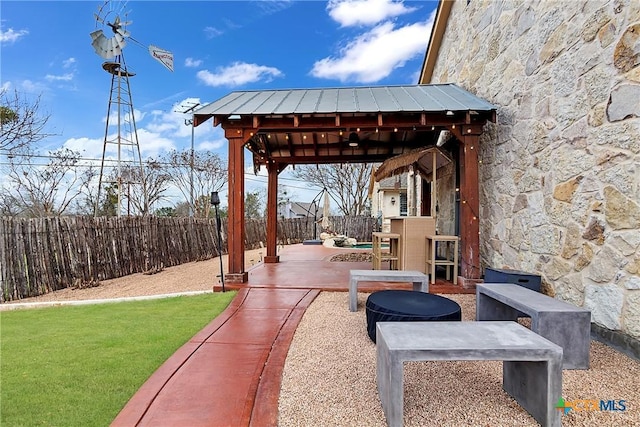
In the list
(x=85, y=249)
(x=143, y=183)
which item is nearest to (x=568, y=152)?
(x=85, y=249)

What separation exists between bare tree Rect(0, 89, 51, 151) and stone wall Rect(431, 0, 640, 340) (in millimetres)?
10728

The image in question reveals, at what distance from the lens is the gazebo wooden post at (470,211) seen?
5.12m

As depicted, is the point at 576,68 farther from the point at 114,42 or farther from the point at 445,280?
the point at 114,42

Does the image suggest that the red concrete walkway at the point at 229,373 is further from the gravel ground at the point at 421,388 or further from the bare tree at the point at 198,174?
the bare tree at the point at 198,174

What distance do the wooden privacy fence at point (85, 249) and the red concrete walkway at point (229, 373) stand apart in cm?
434

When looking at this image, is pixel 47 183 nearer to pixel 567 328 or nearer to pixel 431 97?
pixel 431 97

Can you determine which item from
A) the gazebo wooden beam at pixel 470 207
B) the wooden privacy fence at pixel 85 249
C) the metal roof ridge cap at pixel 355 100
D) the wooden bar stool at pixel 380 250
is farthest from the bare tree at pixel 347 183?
the gazebo wooden beam at pixel 470 207

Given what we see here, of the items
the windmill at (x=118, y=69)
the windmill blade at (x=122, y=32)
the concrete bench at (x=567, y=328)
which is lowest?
the concrete bench at (x=567, y=328)

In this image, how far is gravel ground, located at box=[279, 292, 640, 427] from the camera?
2.01 metres

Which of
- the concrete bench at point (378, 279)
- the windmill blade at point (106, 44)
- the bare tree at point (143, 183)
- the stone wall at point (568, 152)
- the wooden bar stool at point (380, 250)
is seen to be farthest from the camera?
the bare tree at point (143, 183)

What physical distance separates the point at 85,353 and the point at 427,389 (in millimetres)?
2847

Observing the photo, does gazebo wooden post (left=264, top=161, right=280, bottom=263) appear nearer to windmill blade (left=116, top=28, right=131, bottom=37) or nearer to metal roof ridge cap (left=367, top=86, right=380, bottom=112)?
metal roof ridge cap (left=367, top=86, right=380, bottom=112)

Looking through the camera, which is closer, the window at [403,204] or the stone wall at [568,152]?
the stone wall at [568,152]

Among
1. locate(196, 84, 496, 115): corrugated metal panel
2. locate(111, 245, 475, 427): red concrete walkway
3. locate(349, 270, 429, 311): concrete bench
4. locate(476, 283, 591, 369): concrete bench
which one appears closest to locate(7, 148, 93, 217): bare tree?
locate(196, 84, 496, 115): corrugated metal panel
